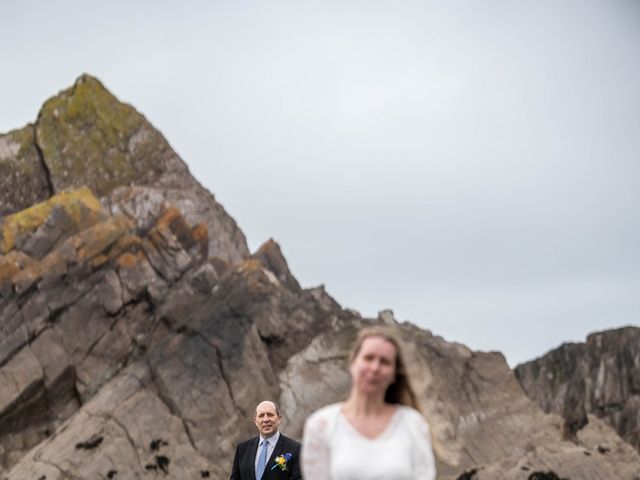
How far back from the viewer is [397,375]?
6988 millimetres

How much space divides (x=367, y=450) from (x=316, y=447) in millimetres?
330

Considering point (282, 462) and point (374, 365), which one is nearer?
point (374, 365)

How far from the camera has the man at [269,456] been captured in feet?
45.0

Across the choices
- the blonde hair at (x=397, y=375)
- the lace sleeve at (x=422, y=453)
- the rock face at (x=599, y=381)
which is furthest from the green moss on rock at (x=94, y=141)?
the lace sleeve at (x=422, y=453)

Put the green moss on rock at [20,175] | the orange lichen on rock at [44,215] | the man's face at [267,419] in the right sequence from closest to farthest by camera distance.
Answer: the man's face at [267,419] → the orange lichen on rock at [44,215] → the green moss on rock at [20,175]

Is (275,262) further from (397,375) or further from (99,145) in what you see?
(397,375)

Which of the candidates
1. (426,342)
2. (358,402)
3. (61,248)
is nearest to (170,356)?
(61,248)

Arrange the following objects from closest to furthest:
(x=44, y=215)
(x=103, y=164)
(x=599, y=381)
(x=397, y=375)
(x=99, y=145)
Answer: (x=397, y=375) → (x=44, y=215) → (x=103, y=164) → (x=99, y=145) → (x=599, y=381)

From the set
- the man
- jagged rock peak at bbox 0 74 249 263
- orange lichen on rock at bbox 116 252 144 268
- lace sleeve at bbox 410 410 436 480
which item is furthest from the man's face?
jagged rock peak at bbox 0 74 249 263

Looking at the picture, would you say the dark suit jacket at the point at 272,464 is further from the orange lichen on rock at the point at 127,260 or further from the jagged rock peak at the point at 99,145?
the jagged rock peak at the point at 99,145

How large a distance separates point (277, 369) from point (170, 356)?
531cm

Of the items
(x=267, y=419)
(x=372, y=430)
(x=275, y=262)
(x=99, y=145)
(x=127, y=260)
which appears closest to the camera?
(x=372, y=430)

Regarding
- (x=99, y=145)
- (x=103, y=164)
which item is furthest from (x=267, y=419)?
(x=99, y=145)

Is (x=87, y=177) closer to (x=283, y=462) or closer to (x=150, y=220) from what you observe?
(x=150, y=220)
